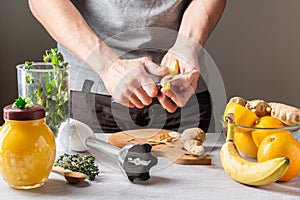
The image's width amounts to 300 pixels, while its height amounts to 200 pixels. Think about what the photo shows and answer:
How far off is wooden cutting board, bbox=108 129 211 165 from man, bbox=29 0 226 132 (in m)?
0.01

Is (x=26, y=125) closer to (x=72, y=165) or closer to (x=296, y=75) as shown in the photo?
(x=72, y=165)

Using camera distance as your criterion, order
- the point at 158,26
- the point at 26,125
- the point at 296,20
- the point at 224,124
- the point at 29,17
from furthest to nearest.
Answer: the point at 296,20
the point at 29,17
the point at 158,26
the point at 224,124
the point at 26,125

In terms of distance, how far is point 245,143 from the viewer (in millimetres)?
1053

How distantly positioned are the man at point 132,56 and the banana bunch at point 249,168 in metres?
0.13

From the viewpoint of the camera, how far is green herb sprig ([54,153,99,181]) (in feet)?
3.30

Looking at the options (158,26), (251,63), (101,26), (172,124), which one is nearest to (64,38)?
(101,26)

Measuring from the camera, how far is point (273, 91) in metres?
2.41

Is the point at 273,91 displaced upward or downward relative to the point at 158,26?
downward

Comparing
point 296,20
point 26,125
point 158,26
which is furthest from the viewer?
point 296,20

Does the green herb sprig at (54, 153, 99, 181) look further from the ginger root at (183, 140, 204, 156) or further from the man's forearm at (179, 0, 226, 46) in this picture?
the man's forearm at (179, 0, 226, 46)

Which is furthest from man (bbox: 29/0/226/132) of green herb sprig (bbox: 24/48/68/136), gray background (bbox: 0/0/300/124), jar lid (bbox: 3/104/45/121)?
gray background (bbox: 0/0/300/124)

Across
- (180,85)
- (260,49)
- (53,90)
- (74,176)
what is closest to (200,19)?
(180,85)

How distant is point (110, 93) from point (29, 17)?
42.9 inches

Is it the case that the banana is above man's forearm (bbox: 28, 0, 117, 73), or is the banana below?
below
